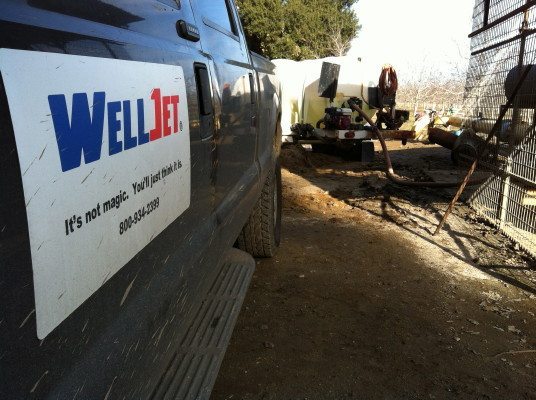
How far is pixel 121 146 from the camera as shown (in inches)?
49.4

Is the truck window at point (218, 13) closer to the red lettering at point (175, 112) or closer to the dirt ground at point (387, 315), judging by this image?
the red lettering at point (175, 112)

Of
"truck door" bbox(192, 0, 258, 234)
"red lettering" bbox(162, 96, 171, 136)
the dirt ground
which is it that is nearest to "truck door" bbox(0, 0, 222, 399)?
"red lettering" bbox(162, 96, 171, 136)

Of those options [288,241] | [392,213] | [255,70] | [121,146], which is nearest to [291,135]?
[392,213]

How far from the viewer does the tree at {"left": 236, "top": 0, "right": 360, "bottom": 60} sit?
24.9 meters

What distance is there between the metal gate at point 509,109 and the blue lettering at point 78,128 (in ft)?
16.4

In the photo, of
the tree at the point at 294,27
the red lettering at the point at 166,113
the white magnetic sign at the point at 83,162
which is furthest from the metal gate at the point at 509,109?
the tree at the point at 294,27

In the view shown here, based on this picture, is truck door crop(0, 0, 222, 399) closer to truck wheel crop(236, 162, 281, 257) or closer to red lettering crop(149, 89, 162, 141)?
red lettering crop(149, 89, 162, 141)

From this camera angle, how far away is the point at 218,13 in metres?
3.04

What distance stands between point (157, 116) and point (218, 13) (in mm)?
1792

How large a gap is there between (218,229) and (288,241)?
330 centimetres

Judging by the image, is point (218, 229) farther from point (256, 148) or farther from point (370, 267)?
point (370, 267)

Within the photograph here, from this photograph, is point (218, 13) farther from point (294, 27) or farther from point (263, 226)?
point (294, 27)

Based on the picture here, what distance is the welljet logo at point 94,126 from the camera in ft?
3.25

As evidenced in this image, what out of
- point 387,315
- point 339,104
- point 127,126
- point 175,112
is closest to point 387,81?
point 339,104
